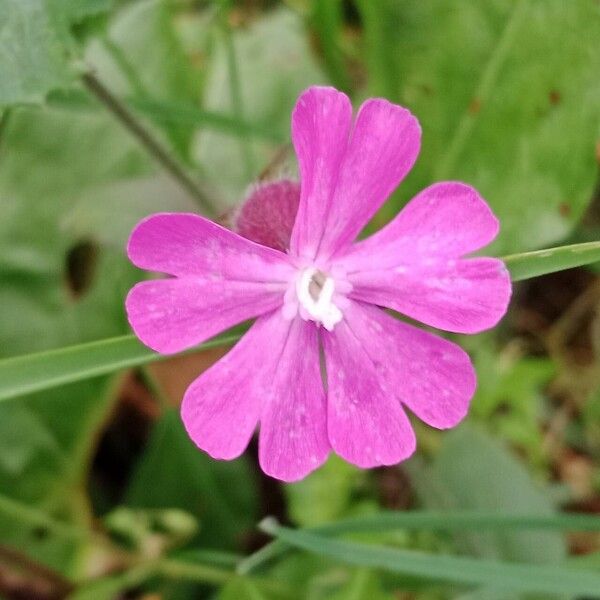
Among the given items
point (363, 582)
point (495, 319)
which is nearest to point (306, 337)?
point (495, 319)

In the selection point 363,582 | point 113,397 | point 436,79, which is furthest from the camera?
point 113,397

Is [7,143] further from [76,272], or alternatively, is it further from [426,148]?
[426,148]

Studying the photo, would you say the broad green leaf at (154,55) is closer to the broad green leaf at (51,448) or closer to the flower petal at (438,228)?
the broad green leaf at (51,448)

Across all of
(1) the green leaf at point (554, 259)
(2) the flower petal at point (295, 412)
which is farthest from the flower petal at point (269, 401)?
(1) the green leaf at point (554, 259)

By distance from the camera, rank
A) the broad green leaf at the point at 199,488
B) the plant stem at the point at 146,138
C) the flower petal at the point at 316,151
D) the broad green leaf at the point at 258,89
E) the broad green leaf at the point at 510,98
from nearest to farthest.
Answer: the flower petal at the point at 316,151
the plant stem at the point at 146,138
the broad green leaf at the point at 510,98
the broad green leaf at the point at 199,488
the broad green leaf at the point at 258,89

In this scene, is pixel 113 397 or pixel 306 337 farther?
pixel 113 397

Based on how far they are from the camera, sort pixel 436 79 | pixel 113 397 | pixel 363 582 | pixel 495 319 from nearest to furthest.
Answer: pixel 495 319, pixel 363 582, pixel 436 79, pixel 113 397

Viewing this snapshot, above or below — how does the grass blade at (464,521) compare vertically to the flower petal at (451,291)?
below
